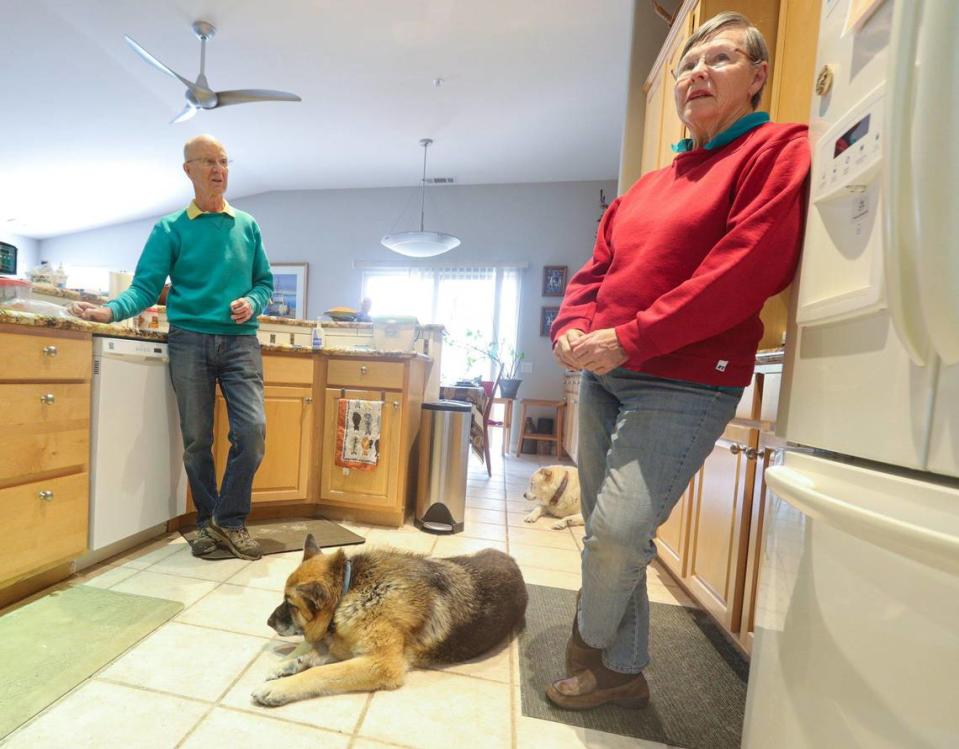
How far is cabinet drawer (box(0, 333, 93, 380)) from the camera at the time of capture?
4.41 ft

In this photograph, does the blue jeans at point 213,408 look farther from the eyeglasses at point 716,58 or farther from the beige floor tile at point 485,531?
the eyeglasses at point 716,58

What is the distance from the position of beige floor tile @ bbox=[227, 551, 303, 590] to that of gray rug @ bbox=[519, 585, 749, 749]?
3.21 feet

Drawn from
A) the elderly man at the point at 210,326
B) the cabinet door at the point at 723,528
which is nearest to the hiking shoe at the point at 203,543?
the elderly man at the point at 210,326

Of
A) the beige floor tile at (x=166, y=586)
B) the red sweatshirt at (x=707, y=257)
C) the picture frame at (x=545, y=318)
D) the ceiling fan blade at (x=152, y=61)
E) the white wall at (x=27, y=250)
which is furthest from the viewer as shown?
the white wall at (x=27, y=250)

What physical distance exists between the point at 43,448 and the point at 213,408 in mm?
573

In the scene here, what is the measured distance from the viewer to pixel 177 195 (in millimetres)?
6609

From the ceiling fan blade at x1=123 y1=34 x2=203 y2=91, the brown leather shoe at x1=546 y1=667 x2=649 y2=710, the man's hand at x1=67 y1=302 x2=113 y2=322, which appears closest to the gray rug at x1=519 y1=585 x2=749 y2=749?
the brown leather shoe at x1=546 y1=667 x2=649 y2=710

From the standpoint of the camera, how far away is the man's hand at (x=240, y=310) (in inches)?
73.4

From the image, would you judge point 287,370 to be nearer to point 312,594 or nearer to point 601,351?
point 312,594

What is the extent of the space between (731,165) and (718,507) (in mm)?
1126

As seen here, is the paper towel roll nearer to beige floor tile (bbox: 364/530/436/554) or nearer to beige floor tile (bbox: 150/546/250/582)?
beige floor tile (bbox: 150/546/250/582)

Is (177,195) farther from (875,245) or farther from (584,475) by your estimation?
(875,245)

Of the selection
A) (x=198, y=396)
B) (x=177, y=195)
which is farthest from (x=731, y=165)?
(x=177, y=195)

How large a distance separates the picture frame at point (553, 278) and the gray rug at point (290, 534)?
15.2 ft
